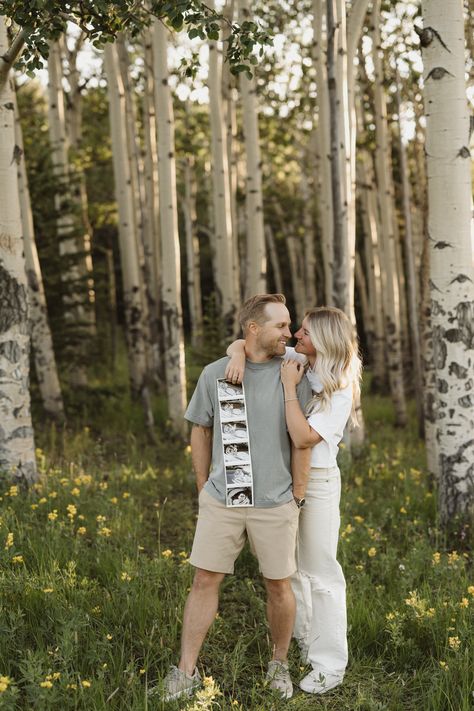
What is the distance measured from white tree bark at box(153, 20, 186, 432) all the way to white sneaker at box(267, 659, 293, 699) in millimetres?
4872

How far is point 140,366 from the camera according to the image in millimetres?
9953

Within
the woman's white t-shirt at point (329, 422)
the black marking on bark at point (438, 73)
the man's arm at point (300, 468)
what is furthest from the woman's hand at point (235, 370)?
the black marking on bark at point (438, 73)

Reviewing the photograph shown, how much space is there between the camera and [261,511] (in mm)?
3402

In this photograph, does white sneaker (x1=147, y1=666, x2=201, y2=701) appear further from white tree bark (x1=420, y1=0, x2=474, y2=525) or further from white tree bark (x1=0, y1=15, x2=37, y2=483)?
white tree bark (x1=420, y1=0, x2=474, y2=525)

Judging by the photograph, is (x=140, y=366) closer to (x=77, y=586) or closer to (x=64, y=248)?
(x=64, y=248)

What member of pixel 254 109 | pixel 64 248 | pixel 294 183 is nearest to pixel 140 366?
pixel 64 248

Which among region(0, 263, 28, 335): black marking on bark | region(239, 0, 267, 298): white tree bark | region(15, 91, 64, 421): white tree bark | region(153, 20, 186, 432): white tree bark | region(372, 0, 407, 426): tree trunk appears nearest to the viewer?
region(0, 263, 28, 335): black marking on bark

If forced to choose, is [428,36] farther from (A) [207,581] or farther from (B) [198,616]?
(B) [198,616]

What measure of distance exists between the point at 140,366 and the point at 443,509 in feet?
18.5

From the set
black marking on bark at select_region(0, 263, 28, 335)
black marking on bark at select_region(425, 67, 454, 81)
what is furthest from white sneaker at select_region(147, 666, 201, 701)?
black marking on bark at select_region(425, 67, 454, 81)

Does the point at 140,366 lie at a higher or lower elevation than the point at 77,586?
higher

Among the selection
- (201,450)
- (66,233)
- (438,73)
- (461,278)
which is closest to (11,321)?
(201,450)

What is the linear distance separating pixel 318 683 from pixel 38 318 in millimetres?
5611

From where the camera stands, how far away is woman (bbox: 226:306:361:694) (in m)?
3.41
